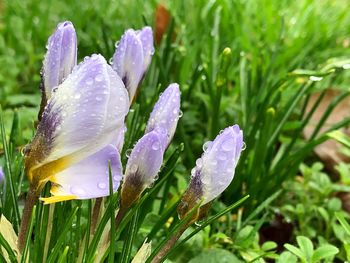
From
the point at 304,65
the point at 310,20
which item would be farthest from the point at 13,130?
the point at 310,20

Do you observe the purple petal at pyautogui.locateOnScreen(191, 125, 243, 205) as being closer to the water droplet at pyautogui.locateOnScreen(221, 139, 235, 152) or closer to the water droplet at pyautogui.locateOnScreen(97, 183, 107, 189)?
the water droplet at pyautogui.locateOnScreen(221, 139, 235, 152)

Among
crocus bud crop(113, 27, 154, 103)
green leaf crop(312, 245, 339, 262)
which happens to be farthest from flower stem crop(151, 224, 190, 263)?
green leaf crop(312, 245, 339, 262)

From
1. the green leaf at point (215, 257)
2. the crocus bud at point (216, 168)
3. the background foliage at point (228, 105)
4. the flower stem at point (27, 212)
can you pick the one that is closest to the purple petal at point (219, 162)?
the crocus bud at point (216, 168)

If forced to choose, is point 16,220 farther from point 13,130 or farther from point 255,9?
point 255,9

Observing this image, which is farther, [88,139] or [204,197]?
[204,197]

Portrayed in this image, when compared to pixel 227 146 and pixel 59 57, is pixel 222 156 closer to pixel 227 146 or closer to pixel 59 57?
pixel 227 146

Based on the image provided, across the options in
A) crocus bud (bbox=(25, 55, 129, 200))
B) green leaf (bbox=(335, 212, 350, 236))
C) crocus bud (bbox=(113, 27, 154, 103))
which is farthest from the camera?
green leaf (bbox=(335, 212, 350, 236))

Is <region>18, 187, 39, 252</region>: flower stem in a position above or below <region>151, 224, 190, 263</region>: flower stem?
above

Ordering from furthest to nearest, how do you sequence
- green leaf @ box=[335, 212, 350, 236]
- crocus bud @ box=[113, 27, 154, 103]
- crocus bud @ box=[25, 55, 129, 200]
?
green leaf @ box=[335, 212, 350, 236] < crocus bud @ box=[113, 27, 154, 103] < crocus bud @ box=[25, 55, 129, 200]
